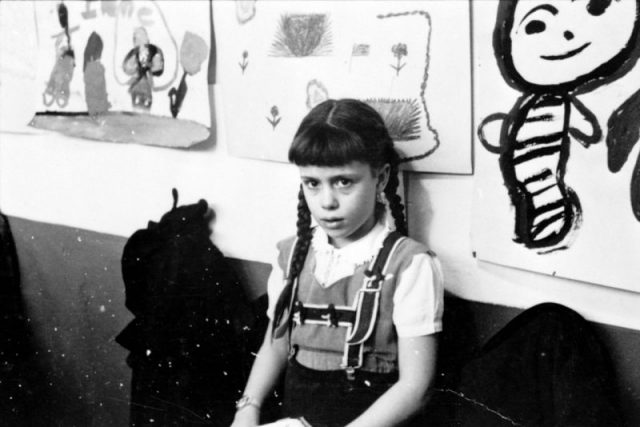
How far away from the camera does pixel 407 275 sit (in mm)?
1021

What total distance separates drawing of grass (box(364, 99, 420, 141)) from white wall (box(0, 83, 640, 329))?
69 millimetres

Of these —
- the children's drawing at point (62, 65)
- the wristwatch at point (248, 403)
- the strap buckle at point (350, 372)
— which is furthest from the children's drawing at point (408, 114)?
the children's drawing at point (62, 65)

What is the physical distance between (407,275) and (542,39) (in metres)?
0.37

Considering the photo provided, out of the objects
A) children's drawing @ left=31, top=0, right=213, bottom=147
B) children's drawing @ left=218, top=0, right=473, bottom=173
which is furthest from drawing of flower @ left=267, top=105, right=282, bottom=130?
children's drawing @ left=31, top=0, right=213, bottom=147

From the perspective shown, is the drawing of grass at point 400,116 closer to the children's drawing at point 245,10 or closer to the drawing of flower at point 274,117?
the drawing of flower at point 274,117

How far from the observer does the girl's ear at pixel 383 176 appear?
107 cm

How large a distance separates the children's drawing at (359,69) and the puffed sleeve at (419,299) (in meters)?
0.17

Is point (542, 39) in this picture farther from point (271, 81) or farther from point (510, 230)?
point (271, 81)

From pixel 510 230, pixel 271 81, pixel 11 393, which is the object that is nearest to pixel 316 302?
pixel 510 230

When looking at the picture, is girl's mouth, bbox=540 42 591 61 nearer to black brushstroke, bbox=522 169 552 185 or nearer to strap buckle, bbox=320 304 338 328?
black brushstroke, bbox=522 169 552 185

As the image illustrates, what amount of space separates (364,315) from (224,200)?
473 millimetres

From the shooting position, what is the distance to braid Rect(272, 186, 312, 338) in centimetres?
113

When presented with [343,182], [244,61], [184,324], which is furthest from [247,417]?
[244,61]

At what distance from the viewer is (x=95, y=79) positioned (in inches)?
60.5
